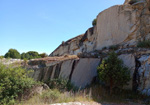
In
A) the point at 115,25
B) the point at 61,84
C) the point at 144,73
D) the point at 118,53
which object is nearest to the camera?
the point at 144,73

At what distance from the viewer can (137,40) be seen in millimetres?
9625

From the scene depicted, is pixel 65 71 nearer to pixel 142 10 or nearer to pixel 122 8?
pixel 122 8

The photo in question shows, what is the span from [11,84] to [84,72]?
4376 millimetres

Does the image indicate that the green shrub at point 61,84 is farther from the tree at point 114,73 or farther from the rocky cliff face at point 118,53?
the tree at point 114,73

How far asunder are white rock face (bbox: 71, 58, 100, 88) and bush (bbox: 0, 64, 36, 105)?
307 centimetres

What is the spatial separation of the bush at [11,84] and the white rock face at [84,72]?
3.07 meters

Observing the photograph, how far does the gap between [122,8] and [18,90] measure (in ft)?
30.5

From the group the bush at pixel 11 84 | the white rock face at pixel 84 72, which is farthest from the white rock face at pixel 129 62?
the bush at pixel 11 84

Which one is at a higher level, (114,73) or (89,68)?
(89,68)

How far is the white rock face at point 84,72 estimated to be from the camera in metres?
8.49

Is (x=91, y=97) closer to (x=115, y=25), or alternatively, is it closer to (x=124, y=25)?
(x=124, y=25)

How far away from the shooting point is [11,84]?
630cm

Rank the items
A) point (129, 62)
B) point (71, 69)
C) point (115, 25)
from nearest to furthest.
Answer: point (129, 62)
point (71, 69)
point (115, 25)

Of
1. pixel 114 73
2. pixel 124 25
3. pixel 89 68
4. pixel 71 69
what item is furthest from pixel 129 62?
pixel 124 25
